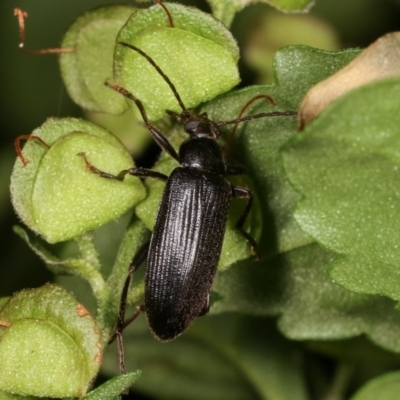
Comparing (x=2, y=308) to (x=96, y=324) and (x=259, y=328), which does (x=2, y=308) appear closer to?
(x=96, y=324)

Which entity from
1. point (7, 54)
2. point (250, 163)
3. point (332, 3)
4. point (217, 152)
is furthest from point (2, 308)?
point (332, 3)

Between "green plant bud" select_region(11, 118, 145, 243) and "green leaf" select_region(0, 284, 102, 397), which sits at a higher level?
"green plant bud" select_region(11, 118, 145, 243)

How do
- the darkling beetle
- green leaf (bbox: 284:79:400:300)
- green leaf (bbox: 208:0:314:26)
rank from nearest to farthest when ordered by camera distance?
1. green leaf (bbox: 284:79:400:300)
2. green leaf (bbox: 208:0:314:26)
3. the darkling beetle

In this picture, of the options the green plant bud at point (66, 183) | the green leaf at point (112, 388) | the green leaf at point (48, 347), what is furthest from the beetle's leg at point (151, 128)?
the green leaf at point (112, 388)

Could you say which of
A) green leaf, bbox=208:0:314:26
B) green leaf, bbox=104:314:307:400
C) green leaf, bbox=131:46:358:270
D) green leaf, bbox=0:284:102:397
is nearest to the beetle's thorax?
green leaf, bbox=131:46:358:270

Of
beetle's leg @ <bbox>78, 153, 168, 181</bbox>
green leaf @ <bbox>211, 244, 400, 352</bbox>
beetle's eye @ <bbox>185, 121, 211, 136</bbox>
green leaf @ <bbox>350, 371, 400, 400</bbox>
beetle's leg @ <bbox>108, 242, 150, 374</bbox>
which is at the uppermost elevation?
beetle's leg @ <bbox>78, 153, 168, 181</bbox>

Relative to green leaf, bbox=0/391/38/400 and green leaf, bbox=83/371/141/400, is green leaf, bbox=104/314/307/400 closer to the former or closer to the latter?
green leaf, bbox=0/391/38/400
